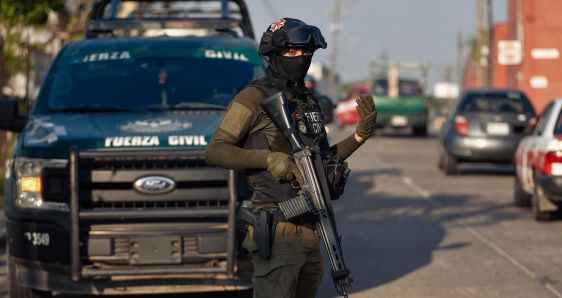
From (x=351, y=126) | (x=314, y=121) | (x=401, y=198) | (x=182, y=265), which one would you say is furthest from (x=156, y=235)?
(x=351, y=126)

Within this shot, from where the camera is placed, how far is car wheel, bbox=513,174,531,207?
58.5 ft

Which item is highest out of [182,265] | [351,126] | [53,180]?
[53,180]

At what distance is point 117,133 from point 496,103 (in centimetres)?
1651

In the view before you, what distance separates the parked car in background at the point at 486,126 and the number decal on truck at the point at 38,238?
15709 mm

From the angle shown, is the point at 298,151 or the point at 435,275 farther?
the point at 435,275

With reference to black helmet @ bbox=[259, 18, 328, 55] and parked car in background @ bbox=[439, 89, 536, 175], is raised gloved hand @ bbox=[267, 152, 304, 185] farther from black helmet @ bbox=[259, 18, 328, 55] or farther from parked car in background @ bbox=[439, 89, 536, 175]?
parked car in background @ bbox=[439, 89, 536, 175]

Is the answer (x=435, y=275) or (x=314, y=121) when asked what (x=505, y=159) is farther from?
(x=314, y=121)

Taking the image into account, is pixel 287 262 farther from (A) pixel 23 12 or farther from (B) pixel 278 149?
(A) pixel 23 12

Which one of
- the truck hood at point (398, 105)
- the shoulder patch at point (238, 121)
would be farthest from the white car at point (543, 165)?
the truck hood at point (398, 105)

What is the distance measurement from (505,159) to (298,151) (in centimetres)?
1850

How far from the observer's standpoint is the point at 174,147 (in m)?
8.83

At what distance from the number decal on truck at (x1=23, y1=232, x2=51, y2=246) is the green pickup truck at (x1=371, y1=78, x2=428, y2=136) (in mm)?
33875

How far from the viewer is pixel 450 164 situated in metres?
24.9

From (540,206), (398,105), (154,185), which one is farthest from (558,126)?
(398,105)
